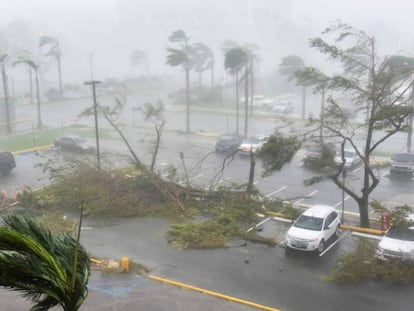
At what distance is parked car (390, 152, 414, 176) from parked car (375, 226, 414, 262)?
12062mm

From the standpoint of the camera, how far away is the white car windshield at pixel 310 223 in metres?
19.1

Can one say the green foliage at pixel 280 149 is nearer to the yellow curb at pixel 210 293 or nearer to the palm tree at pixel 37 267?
the yellow curb at pixel 210 293

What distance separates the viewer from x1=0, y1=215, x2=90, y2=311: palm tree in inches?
242

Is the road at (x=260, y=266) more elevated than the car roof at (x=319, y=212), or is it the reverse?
the car roof at (x=319, y=212)

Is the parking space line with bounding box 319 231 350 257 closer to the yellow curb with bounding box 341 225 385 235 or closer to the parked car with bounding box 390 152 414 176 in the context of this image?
the yellow curb with bounding box 341 225 385 235

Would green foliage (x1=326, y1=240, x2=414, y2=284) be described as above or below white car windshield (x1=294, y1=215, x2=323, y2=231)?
below

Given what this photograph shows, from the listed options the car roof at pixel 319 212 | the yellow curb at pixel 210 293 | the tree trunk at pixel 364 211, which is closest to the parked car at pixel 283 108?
the tree trunk at pixel 364 211

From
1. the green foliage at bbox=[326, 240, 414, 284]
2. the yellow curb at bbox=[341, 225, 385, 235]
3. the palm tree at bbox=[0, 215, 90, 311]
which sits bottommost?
the yellow curb at bbox=[341, 225, 385, 235]

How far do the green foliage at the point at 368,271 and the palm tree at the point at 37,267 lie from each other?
36.4ft

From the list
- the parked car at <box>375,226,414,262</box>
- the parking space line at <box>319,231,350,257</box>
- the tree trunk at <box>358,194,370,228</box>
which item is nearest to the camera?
the parked car at <box>375,226,414,262</box>

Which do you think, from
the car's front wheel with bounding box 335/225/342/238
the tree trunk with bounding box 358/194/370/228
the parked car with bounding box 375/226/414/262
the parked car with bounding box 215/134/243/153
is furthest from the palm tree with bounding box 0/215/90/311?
the parked car with bounding box 215/134/243/153

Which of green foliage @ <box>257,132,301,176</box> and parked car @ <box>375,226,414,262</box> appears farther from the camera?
green foliage @ <box>257,132,301,176</box>

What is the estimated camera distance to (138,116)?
180ft

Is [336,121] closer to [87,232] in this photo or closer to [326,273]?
[326,273]
